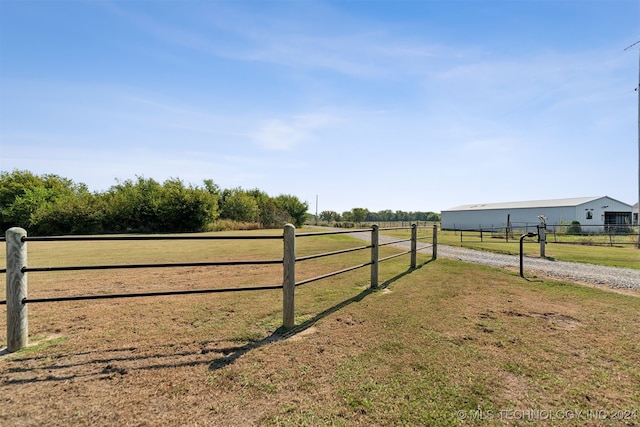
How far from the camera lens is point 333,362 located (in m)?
2.84

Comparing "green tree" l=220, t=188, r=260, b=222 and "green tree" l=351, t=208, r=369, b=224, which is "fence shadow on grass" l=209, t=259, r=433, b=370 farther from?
"green tree" l=351, t=208, r=369, b=224

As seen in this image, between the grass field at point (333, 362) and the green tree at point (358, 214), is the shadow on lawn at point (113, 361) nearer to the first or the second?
the grass field at point (333, 362)

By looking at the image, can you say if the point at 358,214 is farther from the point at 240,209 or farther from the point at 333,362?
the point at 333,362

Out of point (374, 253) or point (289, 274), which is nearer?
point (289, 274)

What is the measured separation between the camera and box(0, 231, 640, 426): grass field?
209cm

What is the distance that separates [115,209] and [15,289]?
118ft

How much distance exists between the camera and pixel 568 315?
4164 millimetres

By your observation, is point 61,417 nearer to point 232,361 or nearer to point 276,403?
point 232,361

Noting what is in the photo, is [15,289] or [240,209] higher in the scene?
[240,209]

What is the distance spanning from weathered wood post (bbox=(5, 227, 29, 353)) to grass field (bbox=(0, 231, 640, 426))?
0.62 feet

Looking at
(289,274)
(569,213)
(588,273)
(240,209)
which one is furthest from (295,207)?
(289,274)

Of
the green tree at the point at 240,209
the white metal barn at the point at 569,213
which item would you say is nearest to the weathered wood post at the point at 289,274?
the white metal barn at the point at 569,213


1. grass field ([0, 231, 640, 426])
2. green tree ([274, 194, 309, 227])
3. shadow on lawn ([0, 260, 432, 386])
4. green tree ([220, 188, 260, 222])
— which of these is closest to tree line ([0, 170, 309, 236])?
green tree ([220, 188, 260, 222])

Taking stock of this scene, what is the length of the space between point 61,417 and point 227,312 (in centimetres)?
244
